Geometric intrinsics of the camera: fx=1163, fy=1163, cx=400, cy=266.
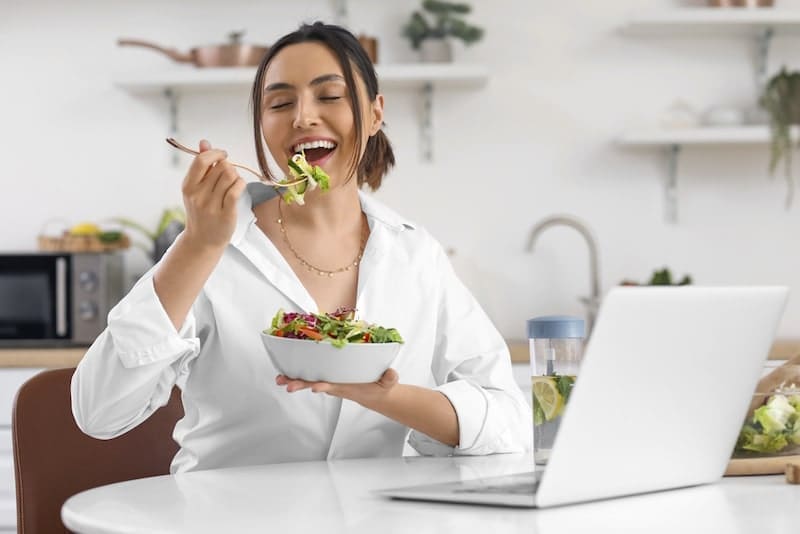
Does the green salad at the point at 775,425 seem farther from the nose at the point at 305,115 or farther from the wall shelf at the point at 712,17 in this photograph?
the wall shelf at the point at 712,17

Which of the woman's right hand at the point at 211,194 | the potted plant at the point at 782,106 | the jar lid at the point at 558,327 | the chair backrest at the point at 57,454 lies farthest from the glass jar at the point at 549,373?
the potted plant at the point at 782,106

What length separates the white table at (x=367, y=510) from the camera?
40.3 inches

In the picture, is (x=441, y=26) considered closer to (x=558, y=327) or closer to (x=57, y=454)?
(x=57, y=454)

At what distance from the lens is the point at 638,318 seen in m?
1.03

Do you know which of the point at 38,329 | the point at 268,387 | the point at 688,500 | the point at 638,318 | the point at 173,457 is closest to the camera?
the point at 638,318

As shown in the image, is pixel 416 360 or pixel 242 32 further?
pixel 242 32

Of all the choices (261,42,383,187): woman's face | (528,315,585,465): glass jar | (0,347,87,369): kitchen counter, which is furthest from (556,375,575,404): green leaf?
(0,347,87,369): kitchen counter

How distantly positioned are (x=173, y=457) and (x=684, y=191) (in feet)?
7.52

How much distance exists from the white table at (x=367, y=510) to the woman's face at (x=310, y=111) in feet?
1.70

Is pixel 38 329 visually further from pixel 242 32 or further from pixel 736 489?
pixel 736 489

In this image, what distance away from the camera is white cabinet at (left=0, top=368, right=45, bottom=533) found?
293cm

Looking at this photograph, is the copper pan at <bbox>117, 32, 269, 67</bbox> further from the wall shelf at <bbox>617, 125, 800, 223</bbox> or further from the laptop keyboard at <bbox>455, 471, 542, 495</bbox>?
the laptop keyboard at <bbox>455, 471, 542, 495</bbox>

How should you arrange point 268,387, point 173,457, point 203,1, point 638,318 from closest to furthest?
point 638,318 → point 268,387 → point 173,457 → point 203,1

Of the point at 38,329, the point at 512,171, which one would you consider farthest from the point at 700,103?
the point at 38,329
